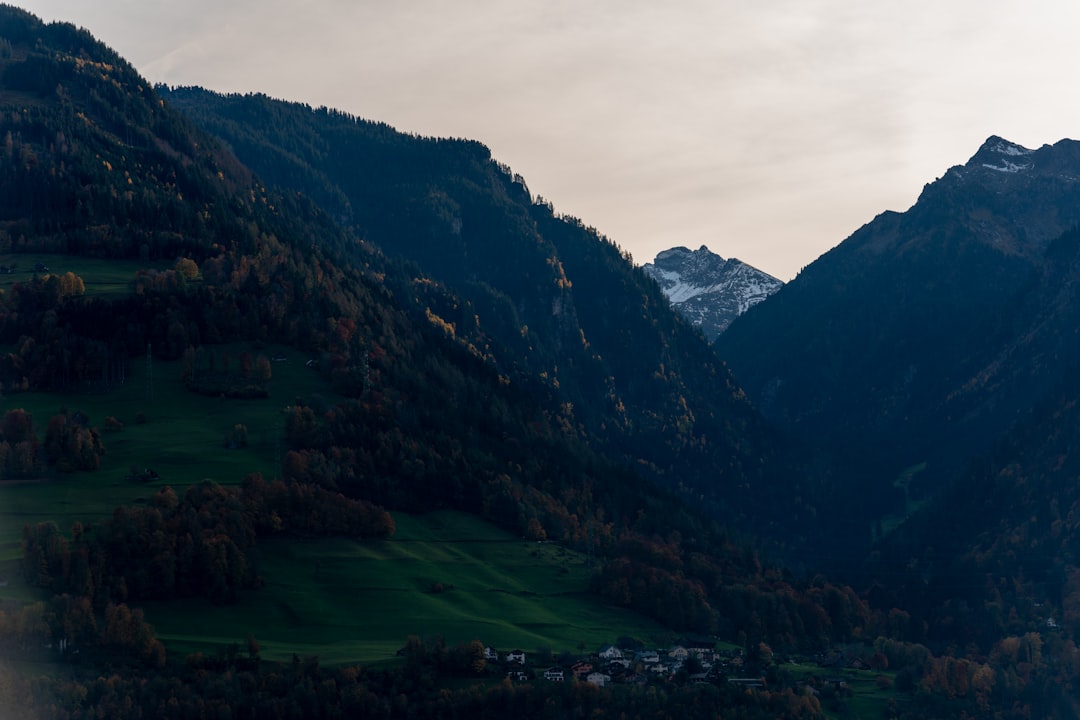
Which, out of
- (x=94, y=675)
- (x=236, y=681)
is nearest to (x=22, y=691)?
(x=94, y=675)

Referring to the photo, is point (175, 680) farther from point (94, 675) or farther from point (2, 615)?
point (2, 615)

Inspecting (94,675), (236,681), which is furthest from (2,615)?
(236,681)

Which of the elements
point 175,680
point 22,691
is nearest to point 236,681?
point 175,680

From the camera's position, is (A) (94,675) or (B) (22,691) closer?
(B) (22,691)

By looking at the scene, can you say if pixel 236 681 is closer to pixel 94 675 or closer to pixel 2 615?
pixel 94 675

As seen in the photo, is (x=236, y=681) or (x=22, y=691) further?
(x=236, y=681)

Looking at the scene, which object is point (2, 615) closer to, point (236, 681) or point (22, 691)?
point (22, 691)

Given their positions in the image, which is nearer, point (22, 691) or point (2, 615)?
point (22, 691)

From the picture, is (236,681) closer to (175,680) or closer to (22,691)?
(175,680)
